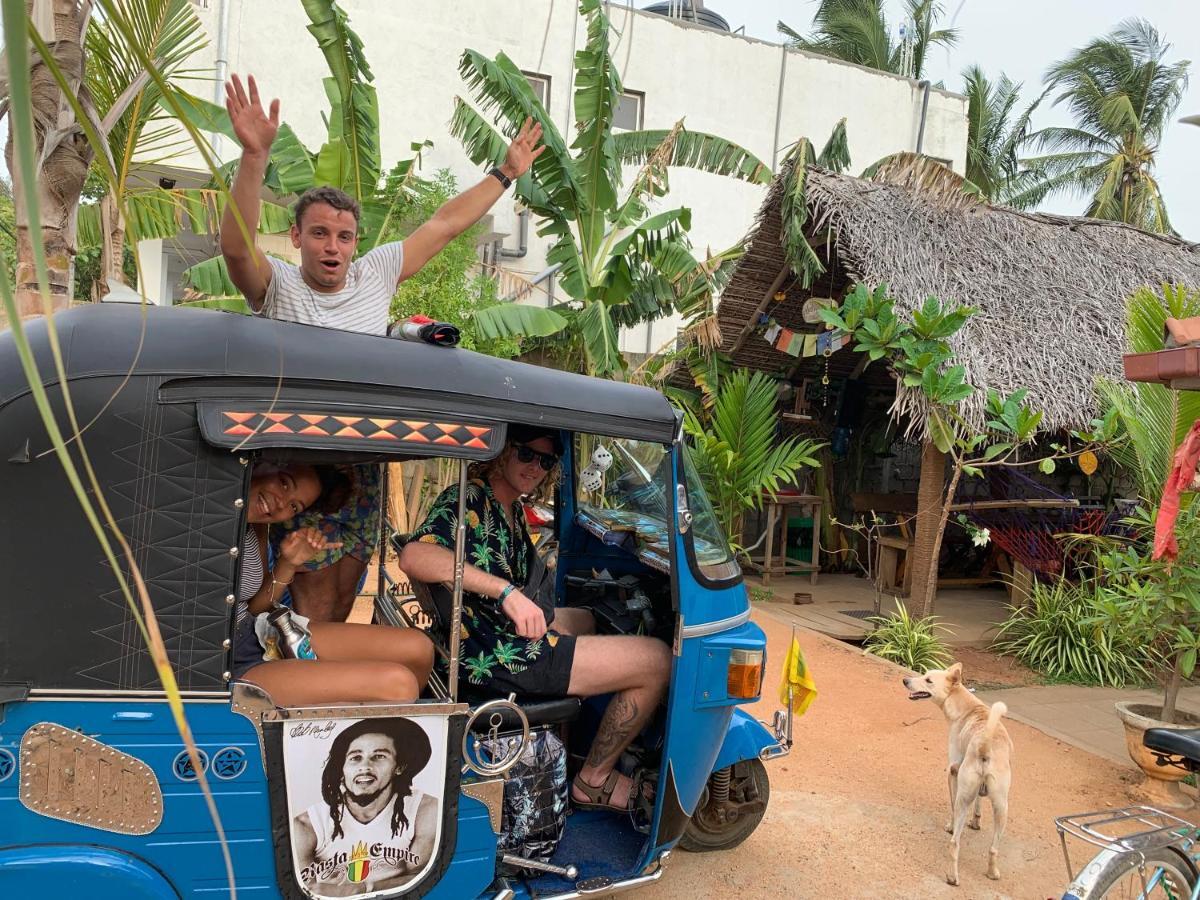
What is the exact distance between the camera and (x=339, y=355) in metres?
2.33

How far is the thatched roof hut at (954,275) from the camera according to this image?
7.83 m

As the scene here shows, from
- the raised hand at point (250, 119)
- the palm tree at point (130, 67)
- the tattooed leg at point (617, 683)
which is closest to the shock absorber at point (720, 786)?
the tattooed leg at point (617, 683)

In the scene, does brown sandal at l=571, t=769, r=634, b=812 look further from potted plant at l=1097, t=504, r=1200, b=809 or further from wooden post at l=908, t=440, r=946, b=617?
wooden post at l=908, t=440, r=946, b=617

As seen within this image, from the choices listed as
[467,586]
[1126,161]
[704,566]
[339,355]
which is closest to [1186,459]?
[704,566]

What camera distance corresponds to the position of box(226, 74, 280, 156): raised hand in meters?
2.39

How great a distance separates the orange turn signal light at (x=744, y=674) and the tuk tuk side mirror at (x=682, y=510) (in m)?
0.48

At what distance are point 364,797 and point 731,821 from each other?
198 cm

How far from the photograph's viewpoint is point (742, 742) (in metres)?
3.63

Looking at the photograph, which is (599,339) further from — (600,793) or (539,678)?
(539,678)

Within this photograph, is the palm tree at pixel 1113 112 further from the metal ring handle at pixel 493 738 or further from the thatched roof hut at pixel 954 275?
the metal ring handle at pixel 493 738

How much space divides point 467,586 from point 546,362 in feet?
29.2

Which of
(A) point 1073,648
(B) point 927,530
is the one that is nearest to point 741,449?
(B) point 927,530

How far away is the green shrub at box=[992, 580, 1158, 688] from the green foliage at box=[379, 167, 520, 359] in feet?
18.8

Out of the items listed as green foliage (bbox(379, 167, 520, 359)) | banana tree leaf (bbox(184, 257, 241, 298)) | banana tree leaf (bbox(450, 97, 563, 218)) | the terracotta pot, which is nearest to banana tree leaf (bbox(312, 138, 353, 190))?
green foliage (bbox(379, 167, 520, 359))
